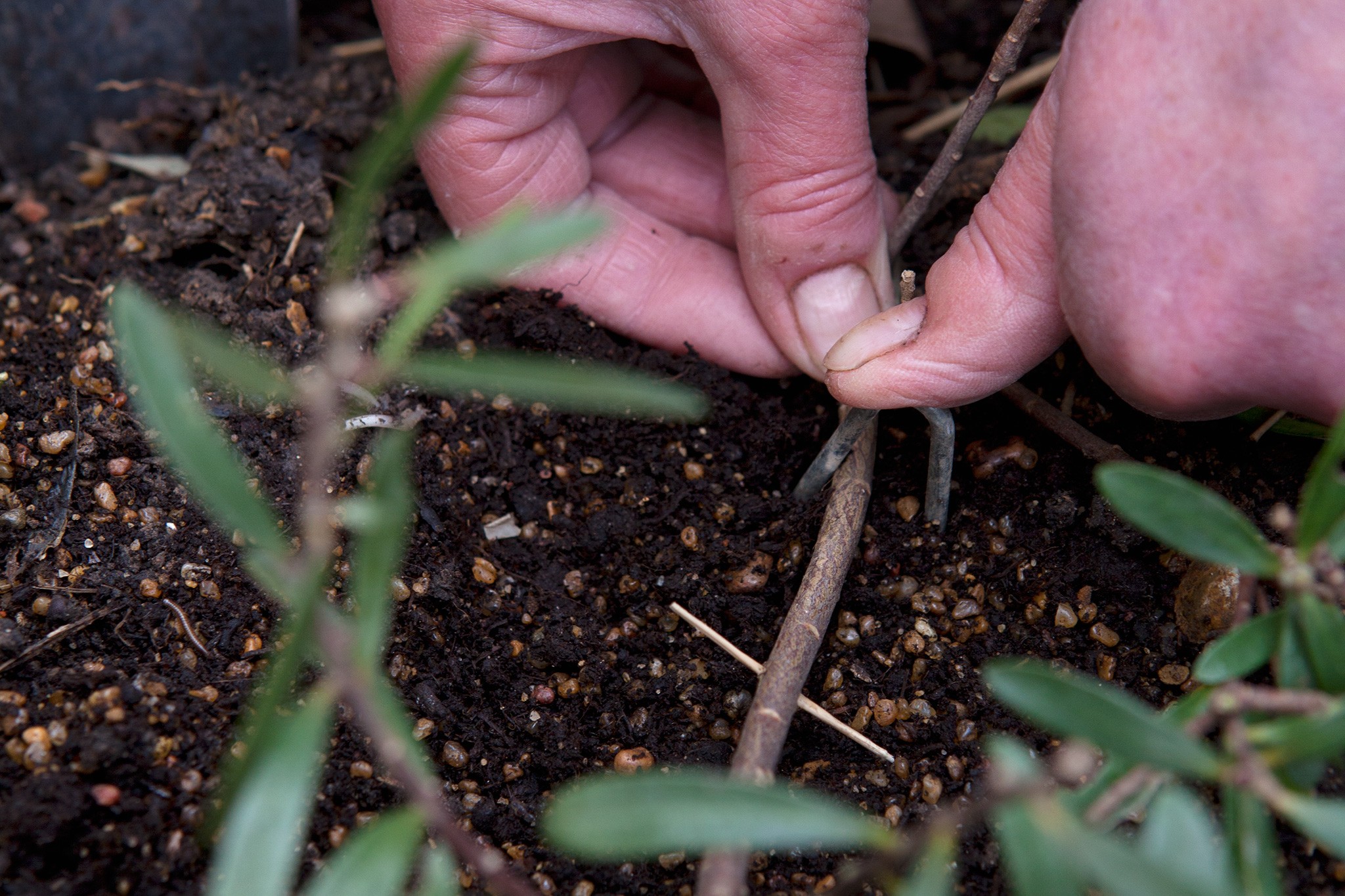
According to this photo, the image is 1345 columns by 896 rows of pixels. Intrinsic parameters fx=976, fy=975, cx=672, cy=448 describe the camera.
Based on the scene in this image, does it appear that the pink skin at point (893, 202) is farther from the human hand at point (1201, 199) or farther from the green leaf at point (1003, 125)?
the green leaf at point (1003, 125)

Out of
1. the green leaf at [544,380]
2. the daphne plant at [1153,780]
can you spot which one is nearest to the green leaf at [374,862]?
the daphne plant at [1153,780]

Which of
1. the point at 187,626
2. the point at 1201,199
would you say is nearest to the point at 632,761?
the point at 187,626

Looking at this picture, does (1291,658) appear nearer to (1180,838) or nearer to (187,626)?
(1180,838)

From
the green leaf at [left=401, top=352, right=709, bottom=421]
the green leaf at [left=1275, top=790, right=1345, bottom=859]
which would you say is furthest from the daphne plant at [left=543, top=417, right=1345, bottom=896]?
the green leaf at [left=401, top=352, right=709, bottom=421]

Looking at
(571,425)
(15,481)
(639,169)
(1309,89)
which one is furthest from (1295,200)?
(15,481)

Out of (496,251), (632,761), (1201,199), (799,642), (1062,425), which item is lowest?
(632,761)

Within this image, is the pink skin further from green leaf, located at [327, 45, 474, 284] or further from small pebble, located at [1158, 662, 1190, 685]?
green leaf, located at [327, 45, 474, 284]

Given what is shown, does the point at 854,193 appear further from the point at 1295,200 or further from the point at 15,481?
the point at 15,481

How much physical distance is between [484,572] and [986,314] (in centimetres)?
81

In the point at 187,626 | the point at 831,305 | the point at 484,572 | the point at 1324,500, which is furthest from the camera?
the point at 831,305

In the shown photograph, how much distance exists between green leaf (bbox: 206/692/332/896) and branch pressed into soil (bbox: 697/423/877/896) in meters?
0.37

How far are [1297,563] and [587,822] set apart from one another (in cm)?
62

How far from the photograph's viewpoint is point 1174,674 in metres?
1.31

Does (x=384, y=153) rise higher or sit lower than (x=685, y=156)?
higher
